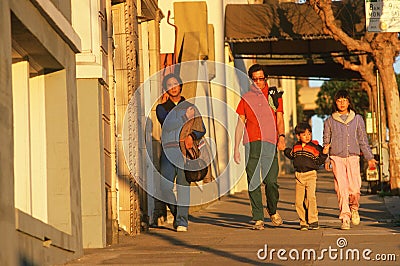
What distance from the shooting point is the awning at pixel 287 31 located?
24406mm

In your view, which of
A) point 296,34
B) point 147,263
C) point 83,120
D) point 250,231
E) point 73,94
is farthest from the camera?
point 296,34

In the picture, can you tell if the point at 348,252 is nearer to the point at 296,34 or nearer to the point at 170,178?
the point at 170,178

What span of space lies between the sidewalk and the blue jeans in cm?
22

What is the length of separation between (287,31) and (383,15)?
626cm

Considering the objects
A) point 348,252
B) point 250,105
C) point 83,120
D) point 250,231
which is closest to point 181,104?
point 250,105

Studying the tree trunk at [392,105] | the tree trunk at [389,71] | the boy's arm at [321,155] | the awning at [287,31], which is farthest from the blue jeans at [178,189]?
the awning at [287,31]

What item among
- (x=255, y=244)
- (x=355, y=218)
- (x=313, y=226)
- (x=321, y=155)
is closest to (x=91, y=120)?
(x=255, y=244)

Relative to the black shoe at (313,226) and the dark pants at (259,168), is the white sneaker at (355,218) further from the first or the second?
the dark pants at (259,168)

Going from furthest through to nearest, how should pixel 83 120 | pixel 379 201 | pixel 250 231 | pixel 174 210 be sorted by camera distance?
pixel 379 201, pixel 174 210, pixel 250 231, pixel 83 120

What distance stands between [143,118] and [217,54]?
36.5 feet

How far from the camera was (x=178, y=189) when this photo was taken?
14.1 m

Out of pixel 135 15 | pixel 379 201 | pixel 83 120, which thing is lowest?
pixel 379 201

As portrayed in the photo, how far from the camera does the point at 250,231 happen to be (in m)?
13.8

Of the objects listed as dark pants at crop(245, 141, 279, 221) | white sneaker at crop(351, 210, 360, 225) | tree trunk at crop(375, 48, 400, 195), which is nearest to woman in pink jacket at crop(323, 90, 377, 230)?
white sneaker at crop(351, 210, 360, 225)
